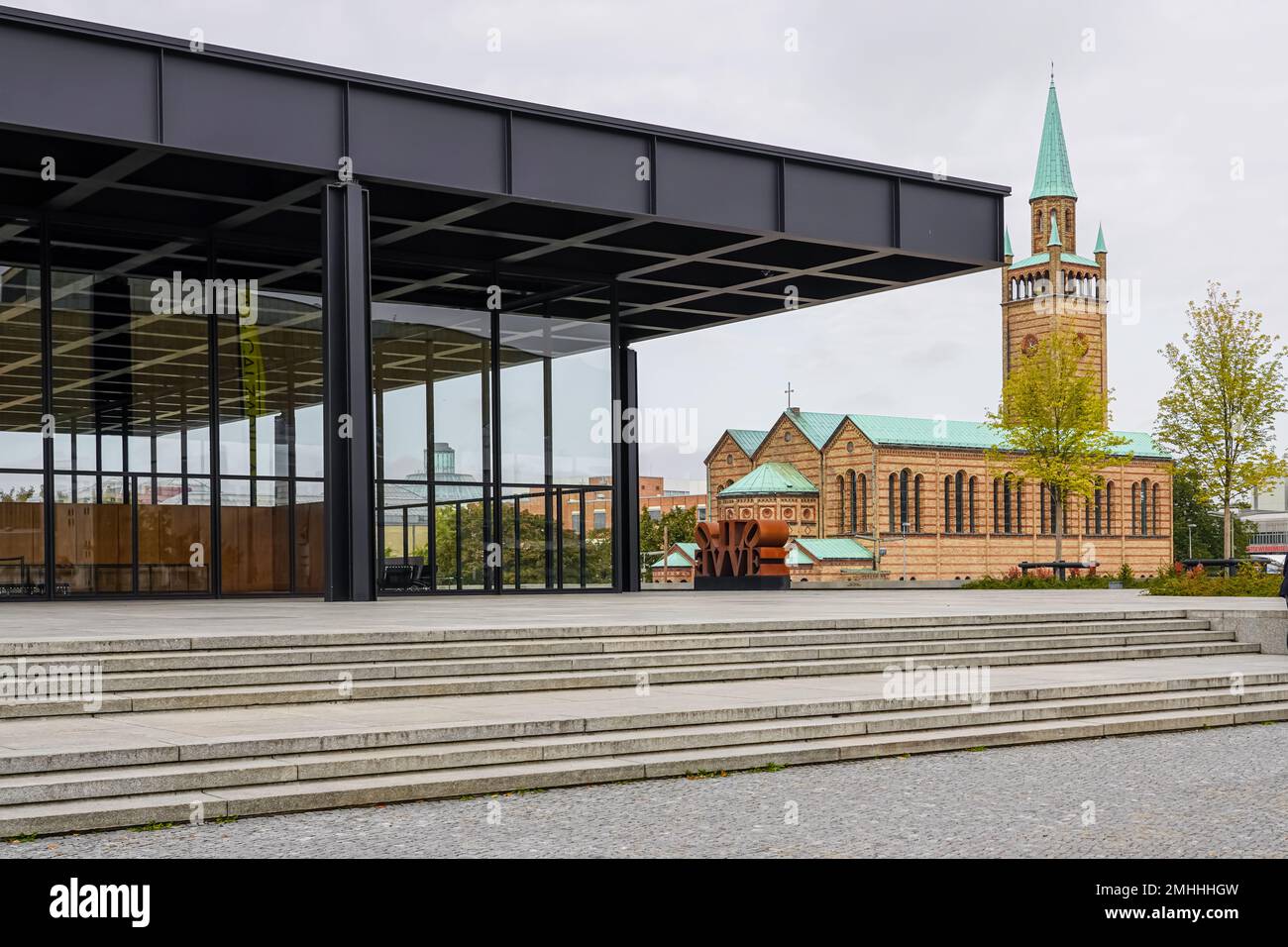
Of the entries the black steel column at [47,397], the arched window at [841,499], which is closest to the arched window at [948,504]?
the arched window at [841,499]

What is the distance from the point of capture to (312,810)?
8266 mm

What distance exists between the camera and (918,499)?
108 meters

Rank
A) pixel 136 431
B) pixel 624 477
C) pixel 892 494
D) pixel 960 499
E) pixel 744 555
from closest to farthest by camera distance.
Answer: pixel 136 431, pixel 624 477, pixel 744 555, pixel 892 494, pixel 960 499

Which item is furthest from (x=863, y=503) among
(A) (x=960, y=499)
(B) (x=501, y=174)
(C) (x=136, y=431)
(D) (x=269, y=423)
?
(B) (x=501, y=174)

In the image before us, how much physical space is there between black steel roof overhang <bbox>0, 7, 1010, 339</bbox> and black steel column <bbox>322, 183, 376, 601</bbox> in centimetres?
79

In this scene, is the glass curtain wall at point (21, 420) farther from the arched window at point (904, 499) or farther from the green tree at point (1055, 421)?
the arched window at point (904, 499)

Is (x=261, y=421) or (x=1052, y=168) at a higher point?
(x=1052, y=168)

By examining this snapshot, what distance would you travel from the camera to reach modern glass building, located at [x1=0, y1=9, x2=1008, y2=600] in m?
19.4

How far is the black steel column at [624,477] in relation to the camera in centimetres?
2720

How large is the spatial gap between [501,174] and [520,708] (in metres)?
12.2

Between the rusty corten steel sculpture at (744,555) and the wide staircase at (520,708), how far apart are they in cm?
1444

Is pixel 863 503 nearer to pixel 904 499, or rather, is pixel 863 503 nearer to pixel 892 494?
pixel 892 494

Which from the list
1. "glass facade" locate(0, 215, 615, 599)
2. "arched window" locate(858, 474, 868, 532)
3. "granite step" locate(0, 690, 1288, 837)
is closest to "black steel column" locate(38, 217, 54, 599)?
"glass facade" locate(0, 215, 615, 599)
